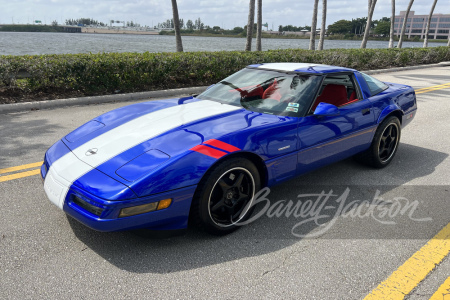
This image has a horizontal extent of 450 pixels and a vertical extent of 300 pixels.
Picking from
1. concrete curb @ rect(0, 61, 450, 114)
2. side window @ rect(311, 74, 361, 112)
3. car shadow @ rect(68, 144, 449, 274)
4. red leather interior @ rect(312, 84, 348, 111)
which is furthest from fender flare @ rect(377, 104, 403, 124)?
concrete curb @ rect(0, 61, 450, 114)

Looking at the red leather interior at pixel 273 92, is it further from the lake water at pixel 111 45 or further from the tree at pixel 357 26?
the tree at pixel 357 26

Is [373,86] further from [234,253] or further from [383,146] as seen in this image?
[234,253]

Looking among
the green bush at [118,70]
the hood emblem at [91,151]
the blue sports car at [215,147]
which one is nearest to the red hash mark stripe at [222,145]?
the blue sports car at [215,147]

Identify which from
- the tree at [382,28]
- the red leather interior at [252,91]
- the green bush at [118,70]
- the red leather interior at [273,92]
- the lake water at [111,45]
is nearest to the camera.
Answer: the red leather interior at [273,92]

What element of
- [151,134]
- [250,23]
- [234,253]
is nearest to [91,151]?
[151,134]

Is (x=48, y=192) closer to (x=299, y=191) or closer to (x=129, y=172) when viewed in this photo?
(x=129, y=172)

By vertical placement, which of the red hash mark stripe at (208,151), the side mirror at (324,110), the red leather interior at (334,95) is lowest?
the red hash mark stripe at (208,151)

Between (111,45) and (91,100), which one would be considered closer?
(91,100)

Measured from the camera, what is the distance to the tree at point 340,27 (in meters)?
90.2

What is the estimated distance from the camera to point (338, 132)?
12.3 feet

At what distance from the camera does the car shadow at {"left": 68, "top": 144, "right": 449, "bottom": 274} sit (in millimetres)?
2656

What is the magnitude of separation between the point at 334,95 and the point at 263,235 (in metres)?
1.81

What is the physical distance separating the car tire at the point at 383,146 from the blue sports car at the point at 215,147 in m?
0.02

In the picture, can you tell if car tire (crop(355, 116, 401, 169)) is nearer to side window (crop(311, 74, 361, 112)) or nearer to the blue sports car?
the blue sports car
